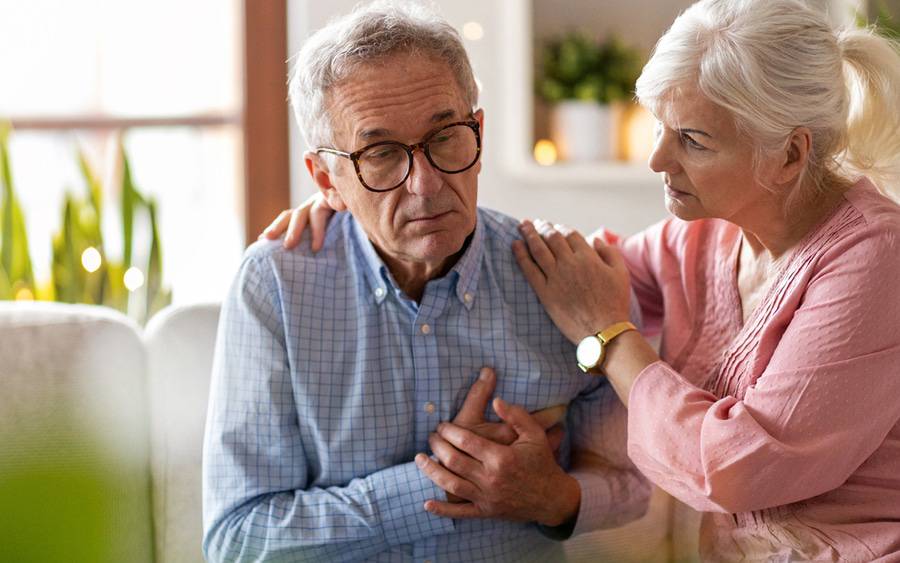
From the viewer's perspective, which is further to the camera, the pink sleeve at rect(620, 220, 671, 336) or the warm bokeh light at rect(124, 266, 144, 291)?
the warm bokeh light at rect(124, 266, 144, 291)

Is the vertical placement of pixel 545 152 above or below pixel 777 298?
above

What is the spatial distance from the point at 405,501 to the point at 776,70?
81 centimetres

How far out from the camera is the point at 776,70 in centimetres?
129

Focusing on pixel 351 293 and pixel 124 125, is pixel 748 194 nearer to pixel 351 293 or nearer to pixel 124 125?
pixel 351 293

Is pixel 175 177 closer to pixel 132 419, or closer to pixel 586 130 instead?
pixel 586 130

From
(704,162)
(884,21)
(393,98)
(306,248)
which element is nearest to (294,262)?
(306,248)

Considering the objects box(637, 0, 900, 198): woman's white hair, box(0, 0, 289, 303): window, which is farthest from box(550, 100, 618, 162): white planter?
box(637, 0, 900, 198): woman's white hair

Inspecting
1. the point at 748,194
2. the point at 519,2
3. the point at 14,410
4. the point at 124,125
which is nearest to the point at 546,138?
the point at 519,2

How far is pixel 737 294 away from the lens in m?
1.50

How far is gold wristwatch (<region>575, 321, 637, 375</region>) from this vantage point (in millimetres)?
1420

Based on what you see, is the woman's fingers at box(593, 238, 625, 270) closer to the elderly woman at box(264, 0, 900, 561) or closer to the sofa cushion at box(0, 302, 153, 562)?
the elderly woman at box(264, 0, 900, 561)

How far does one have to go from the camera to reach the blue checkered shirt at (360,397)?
1.42m

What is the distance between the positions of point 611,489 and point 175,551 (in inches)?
29.4

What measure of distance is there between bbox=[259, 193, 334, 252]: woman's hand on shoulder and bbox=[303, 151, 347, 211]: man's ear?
27 mm
